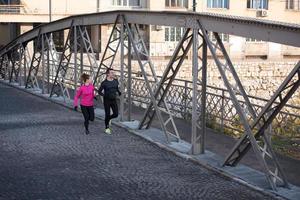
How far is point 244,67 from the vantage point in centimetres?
4675

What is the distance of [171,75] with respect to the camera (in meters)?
12.3

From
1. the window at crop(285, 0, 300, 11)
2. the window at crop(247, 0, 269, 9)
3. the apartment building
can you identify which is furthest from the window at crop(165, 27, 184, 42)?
the window at crop(285, 0, 300, 11)

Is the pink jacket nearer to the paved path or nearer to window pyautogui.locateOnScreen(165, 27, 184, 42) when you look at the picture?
the paved path

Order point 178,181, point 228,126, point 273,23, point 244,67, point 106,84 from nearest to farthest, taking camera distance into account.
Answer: point 273,23 → point 178,181 → point 106,84 → point 228,126 → point 244,67

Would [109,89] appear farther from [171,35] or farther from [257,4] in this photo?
[257,4]

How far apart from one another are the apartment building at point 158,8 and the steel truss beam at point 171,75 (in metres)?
34.0

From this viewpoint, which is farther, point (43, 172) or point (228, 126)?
point (228, 126)

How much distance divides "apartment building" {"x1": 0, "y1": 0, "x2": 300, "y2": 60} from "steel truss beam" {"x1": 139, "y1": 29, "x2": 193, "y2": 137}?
34.0m

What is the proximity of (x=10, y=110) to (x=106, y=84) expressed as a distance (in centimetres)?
560

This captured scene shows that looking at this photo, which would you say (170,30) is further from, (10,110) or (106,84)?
(106,84)

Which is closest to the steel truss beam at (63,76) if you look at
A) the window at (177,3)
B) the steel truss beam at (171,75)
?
the steel truss beam at (171,75)

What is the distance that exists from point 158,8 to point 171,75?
42.2 metres

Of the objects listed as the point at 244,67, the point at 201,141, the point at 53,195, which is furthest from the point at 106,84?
the point at 244,67

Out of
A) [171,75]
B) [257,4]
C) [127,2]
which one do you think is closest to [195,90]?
[171,75]
